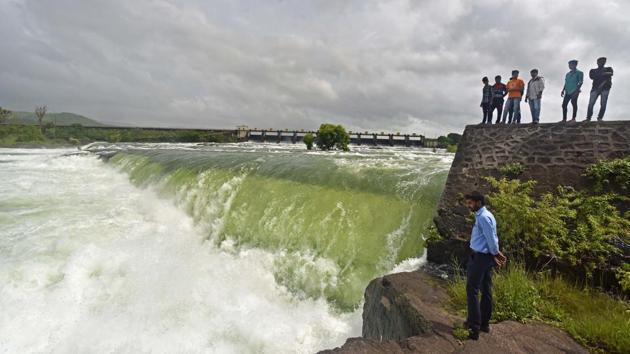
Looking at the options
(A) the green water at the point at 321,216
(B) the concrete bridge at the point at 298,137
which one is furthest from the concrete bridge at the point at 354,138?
(A) the green water at the point at 321,216

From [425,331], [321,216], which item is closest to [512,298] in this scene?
[425,331]

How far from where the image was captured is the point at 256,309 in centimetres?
637

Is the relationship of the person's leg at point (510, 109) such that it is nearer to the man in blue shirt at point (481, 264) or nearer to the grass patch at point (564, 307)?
the grass patch at point (564, 307)

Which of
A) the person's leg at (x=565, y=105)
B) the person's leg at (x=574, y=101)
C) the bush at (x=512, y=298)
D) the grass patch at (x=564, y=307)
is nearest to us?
the grass patch at (x=564, y=307)

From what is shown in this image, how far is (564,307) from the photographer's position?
4156mm

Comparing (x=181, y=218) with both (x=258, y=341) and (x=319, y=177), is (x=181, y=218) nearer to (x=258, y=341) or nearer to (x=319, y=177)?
(x=319, y=177)

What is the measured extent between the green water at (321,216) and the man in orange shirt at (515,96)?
2.71 m

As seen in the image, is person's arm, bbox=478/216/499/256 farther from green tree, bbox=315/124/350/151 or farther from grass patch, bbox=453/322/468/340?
green tree, bbox=315/124/350/151

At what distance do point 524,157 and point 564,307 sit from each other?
4.41m

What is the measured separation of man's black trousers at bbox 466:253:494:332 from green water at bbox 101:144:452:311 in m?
3.13

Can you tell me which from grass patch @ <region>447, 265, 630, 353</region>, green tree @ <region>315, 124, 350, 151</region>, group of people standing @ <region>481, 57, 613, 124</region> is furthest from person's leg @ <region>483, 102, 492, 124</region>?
green tree @ <region>315, 124, 350, 151</region>

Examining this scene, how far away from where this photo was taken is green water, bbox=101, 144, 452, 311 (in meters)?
6.92

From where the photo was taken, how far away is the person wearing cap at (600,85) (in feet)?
24.4

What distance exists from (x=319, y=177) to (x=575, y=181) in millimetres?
6962
